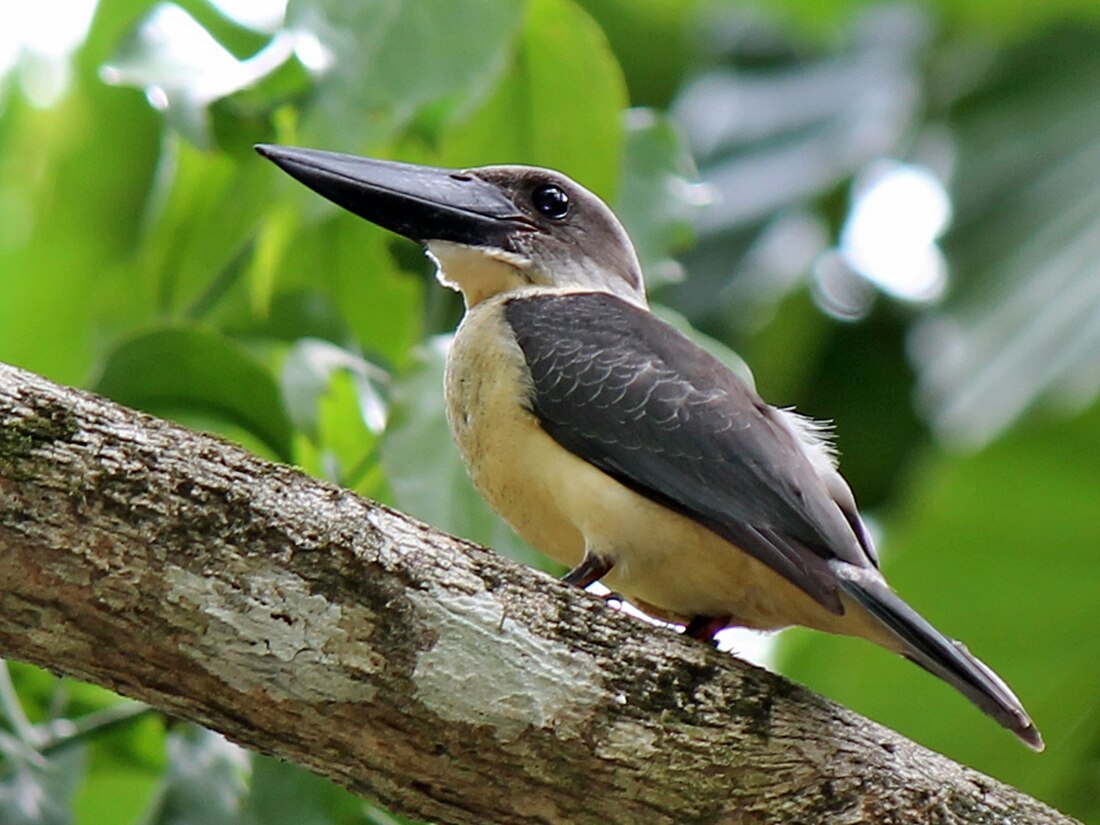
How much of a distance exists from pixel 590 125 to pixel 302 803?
1.87 metres

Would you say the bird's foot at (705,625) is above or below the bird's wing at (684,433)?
below

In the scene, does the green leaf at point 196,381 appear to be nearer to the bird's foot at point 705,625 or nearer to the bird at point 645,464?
the bird at point 645,464

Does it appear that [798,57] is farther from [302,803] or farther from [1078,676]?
[302,803]

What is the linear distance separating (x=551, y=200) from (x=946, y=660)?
184 cm

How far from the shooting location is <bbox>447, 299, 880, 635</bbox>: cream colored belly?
319 cm

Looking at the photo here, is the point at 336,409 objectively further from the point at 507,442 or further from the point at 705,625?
the point at 705,625

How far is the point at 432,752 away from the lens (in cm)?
245

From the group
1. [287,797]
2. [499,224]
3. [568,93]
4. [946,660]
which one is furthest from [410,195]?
[946,660]

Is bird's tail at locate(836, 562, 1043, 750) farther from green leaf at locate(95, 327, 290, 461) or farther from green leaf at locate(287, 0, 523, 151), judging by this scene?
green leaf at locate(287, 0, 523, 151)

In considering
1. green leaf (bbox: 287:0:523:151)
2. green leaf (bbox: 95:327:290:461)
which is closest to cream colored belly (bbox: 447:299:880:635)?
green leaf (bbox: 95:327:290:461)

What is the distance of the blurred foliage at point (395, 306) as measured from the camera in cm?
359

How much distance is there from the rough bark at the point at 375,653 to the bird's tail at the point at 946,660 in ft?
0.51

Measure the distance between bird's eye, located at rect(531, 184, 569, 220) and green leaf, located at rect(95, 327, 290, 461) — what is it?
936 mm

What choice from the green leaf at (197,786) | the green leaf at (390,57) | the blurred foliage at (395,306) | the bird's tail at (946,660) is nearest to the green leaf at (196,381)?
the blurred foliage at (395,306)
